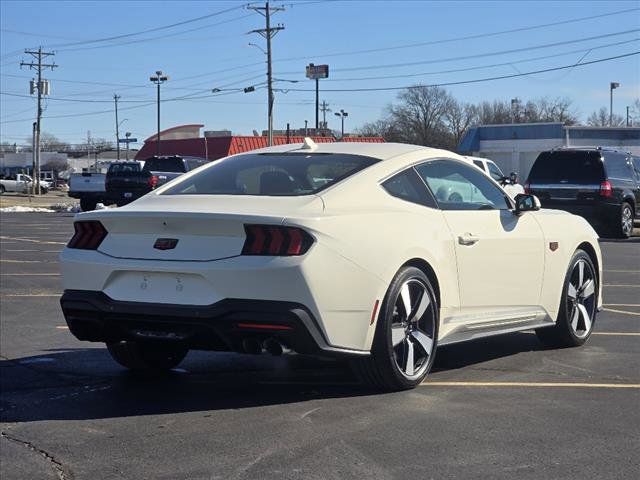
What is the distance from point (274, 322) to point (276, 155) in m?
1.83

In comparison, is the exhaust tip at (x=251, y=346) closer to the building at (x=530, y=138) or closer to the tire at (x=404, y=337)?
the tire at (x=404, y=337)

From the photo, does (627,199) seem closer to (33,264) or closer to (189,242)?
(33,264)

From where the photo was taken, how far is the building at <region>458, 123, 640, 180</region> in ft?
171

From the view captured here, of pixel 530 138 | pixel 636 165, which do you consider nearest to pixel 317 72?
pixel 530 138

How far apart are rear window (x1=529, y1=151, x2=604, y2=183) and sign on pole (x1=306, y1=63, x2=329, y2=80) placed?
52593mm

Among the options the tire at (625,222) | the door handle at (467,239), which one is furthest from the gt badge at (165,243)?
the tire at (625,222)

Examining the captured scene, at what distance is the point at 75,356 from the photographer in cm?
707

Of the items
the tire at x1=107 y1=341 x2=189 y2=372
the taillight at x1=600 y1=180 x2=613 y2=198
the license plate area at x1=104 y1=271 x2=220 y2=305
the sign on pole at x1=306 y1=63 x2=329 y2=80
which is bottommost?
the tire at x1=107 y1=341 x2=189 y2=372

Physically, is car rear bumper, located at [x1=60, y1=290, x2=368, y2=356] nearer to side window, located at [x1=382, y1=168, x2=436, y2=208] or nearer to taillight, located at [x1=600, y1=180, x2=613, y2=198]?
side window, located at [x1=382, y1=168, x2=436, y2=208]

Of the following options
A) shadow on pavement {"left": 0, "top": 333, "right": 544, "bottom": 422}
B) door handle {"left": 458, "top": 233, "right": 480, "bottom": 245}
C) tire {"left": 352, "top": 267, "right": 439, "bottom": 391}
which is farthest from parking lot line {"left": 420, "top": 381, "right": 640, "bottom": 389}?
door handle {"left": 458, "top": 233, "right": 480, "bottom": 245}

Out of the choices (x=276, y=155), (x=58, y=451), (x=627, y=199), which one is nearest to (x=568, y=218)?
(x=276, y=155)

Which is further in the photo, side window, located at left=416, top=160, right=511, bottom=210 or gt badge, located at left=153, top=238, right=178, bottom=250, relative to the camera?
side window, located at left=416, top=160, right=511, bottom=210

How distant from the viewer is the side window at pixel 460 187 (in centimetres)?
618

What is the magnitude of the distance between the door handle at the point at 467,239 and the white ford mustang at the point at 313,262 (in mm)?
13
